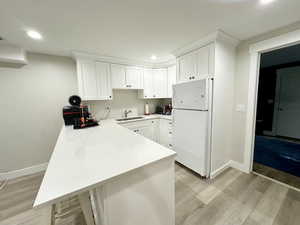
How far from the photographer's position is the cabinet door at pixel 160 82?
3.51m

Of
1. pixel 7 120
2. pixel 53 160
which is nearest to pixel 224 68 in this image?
pixel 53 160

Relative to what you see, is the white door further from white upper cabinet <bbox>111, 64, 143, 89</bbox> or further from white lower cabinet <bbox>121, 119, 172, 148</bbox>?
white upper cabinet <bbox>111, 64, 143, 89</bbox>

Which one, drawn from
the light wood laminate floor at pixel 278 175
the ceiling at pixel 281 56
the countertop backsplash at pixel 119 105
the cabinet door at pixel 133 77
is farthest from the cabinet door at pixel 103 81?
the ceiling at pixel 281 56

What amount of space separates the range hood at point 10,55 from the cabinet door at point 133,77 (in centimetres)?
189

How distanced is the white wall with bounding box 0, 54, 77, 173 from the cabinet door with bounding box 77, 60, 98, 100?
360 millimetres

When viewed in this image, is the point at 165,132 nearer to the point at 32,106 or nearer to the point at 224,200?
the point at 224,200

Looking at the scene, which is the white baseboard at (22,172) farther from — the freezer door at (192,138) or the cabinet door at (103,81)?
the freezer door at (192,138)

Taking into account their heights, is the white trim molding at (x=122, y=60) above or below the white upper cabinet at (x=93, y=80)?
above

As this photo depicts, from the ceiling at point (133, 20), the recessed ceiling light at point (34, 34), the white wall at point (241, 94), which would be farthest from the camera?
the white wall at point (241, 94)

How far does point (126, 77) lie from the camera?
3.09 m

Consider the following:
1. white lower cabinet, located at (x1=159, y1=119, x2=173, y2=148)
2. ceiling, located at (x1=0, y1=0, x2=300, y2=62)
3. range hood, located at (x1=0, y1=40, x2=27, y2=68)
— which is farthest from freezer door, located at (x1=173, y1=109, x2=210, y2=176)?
range hood, located at (x1=0, y1=40, x2=27, y2=68)

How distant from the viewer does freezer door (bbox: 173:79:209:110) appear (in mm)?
1941

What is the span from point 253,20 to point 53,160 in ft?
8.82

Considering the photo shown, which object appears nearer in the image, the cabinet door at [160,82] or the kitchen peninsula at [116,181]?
the kitchen peninsula at [116,181]
